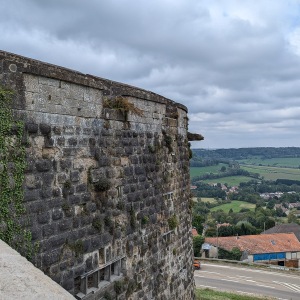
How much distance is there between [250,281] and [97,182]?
31168 millimetres

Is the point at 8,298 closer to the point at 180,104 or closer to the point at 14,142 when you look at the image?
the point at 14,142

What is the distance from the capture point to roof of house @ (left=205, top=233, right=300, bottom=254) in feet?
178

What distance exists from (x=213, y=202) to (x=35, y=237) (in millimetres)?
130726

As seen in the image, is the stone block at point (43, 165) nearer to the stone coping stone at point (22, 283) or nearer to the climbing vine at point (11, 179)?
the climbing vine at point (11, 179)

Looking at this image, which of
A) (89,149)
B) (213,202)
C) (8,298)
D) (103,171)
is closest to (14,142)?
(89,149)

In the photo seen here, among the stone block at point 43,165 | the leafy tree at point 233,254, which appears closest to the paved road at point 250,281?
the leafy tree at point 233,254

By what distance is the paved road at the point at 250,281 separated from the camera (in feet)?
100

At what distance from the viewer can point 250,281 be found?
113 feet

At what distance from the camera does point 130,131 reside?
7527 millimetres

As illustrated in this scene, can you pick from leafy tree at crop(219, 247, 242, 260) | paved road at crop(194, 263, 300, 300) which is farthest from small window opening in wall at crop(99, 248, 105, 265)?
leafy tree at crop(219, 247, 242, 260)

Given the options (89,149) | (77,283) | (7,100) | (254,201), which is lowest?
(254,201)

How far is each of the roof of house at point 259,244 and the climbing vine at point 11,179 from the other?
51.7 metres

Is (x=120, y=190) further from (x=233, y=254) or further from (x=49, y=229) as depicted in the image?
(x=233, y=254)

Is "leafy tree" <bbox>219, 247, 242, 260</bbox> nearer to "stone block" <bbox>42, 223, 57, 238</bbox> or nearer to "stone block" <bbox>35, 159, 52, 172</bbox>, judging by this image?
"stone block" <bbox>42, 223, 57, 238</bbox>
